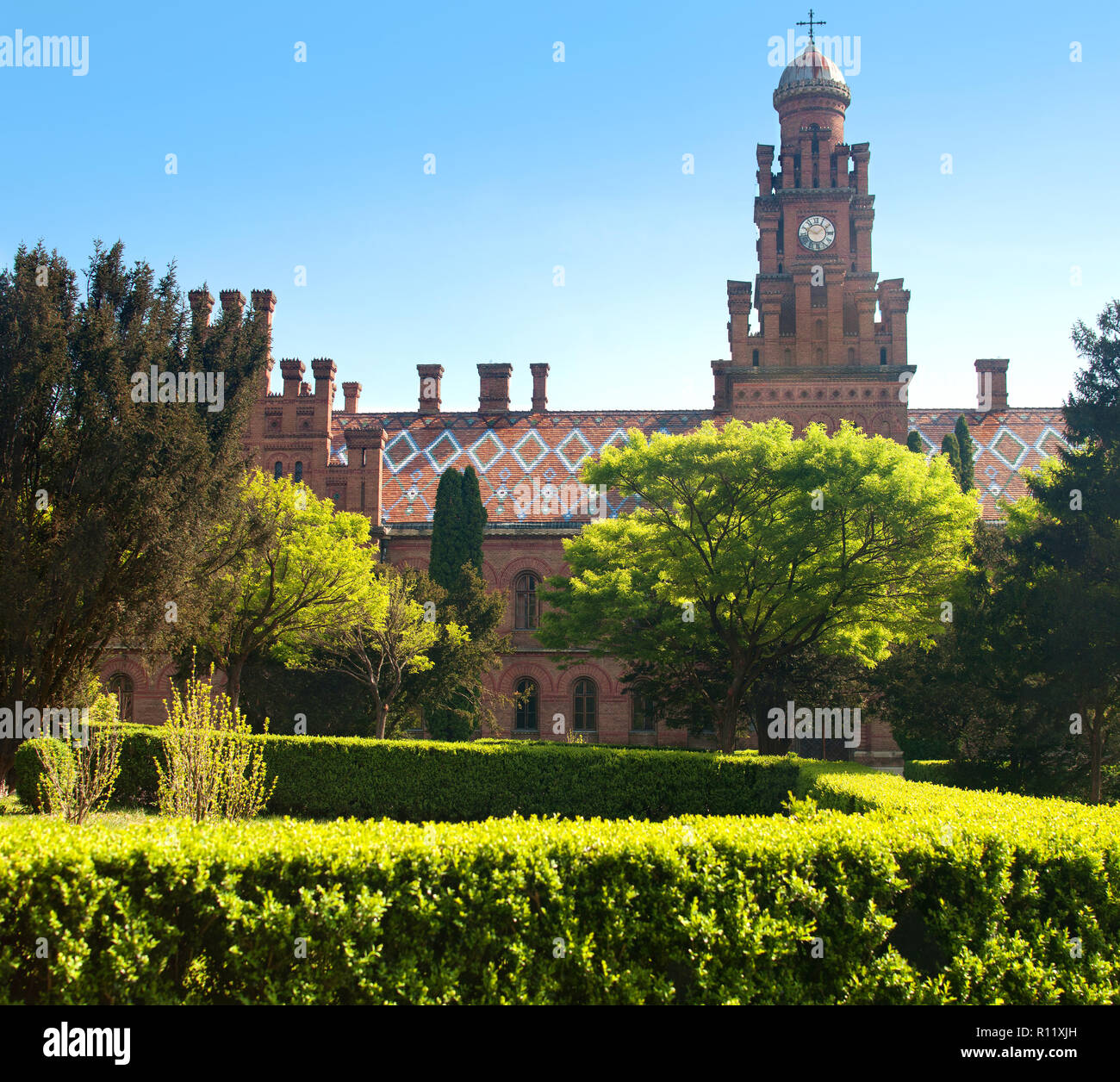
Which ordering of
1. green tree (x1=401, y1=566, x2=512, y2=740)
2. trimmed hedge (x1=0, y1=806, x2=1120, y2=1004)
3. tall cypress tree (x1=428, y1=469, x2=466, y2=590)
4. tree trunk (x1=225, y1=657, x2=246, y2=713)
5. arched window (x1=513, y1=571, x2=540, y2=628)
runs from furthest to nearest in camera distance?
arched window (x1=513, y1=571, x2=540, y2=628), tall cypress tree (x1=428, y1=469, x2=466, y2=590), green tree (x1=401, y1=566, x2=512, y2=740), tree trunk (x1=225, y1=657, x2=246, y2=713), trimmed hedge (x1=0, y1=806, x2=1120, y2=1004)

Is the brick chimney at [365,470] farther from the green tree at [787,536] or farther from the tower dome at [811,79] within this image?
the tower dome at [811,79]

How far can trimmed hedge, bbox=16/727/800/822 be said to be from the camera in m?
16.8

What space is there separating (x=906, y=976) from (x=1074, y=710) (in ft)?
44.3

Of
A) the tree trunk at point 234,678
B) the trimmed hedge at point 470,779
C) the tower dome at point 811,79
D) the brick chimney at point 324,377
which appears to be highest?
the tower dome at point 811,79

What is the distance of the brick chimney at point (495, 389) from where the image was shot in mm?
38969

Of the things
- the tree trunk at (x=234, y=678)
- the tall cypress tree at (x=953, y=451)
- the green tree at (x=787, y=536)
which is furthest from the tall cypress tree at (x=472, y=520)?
the tall cypress tree at (x=953, y=451)

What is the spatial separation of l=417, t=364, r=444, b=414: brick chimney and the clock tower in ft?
38.9

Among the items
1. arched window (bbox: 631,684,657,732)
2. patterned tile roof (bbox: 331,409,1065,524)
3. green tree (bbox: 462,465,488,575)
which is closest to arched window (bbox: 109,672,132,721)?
patterned tile roof (bbox: 331,409,1065,524)

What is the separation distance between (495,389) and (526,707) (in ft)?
45.7

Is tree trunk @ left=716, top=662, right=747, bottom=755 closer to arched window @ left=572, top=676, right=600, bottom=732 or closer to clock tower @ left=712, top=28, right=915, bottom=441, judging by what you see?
arched window @ left=572, top=676, right=600, bottom=732

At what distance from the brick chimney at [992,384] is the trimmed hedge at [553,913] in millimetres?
33903

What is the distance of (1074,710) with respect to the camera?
18297 millimetres

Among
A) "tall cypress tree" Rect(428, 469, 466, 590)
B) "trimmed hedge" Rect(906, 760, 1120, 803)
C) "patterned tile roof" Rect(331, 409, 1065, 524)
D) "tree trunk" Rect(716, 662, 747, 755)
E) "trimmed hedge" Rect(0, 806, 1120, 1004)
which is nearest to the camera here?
"trimmed hedge" Rect(0, 806, 1120, 1004)
